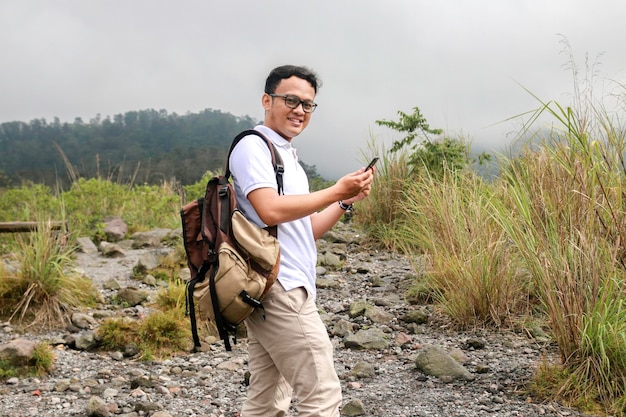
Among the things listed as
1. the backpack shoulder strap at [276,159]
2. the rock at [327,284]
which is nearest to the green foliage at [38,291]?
the rock at [327,284]

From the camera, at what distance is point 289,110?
2.72 meters

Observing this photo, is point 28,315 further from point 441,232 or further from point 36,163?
point 36,163

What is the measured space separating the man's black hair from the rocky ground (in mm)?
2090

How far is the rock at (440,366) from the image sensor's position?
4434mm

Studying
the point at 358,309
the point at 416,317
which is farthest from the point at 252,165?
the point at 358,309

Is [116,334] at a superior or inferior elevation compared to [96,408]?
superior

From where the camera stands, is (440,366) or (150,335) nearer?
(440,366)

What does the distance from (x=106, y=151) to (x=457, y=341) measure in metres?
40.0

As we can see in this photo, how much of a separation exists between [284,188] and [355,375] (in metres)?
2.42

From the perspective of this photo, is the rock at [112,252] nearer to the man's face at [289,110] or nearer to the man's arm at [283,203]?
the man's face at [289,110]

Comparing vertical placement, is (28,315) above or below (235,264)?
below

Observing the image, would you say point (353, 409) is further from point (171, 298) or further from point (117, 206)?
point (117, 206)

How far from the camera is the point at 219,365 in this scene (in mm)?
5020

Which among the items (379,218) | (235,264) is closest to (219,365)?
(235,264)
